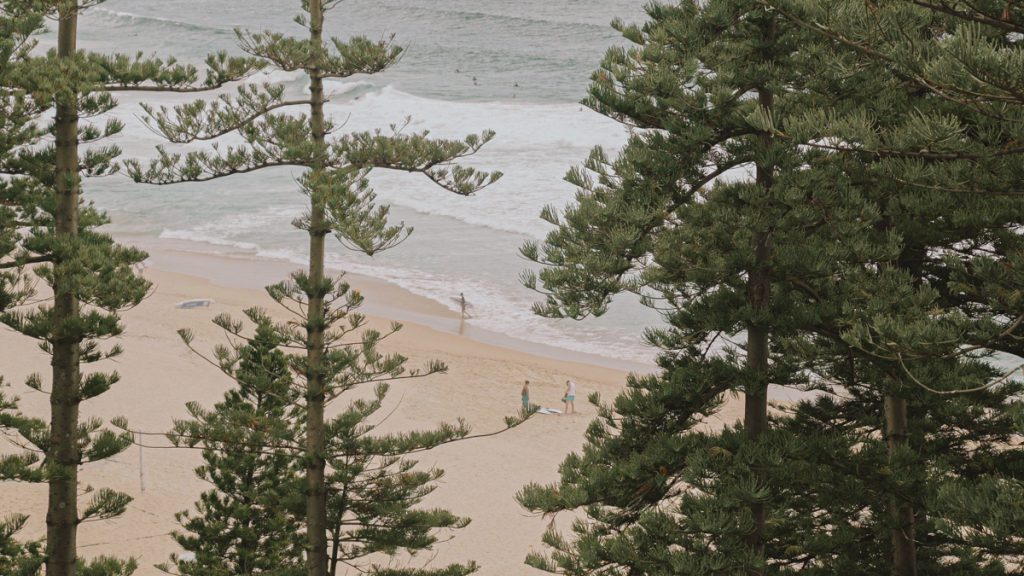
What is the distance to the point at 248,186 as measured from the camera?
3669cm

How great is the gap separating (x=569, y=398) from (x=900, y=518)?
10.5 m

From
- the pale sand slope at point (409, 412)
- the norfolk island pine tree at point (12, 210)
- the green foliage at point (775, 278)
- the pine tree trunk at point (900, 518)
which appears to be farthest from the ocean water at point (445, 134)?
the pine tree trunk at point (900, 518)

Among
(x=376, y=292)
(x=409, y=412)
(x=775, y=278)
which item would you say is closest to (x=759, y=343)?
(x=775, y=278)

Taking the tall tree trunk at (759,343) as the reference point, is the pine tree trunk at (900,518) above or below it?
below

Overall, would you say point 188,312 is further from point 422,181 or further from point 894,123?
point 894,123

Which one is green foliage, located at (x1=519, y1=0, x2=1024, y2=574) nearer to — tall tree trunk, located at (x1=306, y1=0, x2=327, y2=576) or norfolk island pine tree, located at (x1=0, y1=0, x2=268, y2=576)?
tall tree trunk, located at (x1=306, y1=0, x2=327, y2=576)

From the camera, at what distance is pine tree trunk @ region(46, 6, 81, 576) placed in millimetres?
8414

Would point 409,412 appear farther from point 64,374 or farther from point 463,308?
point 64,374

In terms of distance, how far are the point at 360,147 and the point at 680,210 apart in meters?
2.91

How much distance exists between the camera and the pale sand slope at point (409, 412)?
46.6ft

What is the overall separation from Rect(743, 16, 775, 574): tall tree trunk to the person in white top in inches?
413

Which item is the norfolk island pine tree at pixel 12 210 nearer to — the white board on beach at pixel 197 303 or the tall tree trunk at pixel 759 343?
the tall tree trunk at pixel 759 343

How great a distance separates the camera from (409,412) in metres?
18.8

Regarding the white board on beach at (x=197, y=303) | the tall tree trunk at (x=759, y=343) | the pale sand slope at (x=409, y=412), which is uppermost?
the tall tree trunk at (x=759, y=343)
